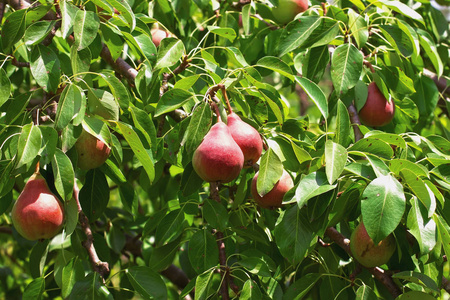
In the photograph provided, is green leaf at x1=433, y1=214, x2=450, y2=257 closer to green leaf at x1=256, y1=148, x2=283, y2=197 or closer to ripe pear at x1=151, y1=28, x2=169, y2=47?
green leaf at x1=256, y1=148, x2=283, y2=197

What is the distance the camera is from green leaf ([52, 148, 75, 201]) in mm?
1310

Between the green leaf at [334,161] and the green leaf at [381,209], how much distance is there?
0.07 metres

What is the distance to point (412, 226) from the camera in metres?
1.25

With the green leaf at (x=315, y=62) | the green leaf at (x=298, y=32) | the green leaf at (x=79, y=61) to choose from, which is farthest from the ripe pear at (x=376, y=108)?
the green leaf at (x=79, y=61)

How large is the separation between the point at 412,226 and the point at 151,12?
1246 millimetres

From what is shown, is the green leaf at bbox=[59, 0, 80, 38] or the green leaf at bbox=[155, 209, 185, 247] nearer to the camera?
the green leaf at bbox=[59, 0, 80, 38]

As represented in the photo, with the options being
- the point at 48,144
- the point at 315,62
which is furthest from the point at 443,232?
the point at 48,144

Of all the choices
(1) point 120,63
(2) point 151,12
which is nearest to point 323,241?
(1) point 120,63

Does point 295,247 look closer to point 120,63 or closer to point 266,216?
point 266,216

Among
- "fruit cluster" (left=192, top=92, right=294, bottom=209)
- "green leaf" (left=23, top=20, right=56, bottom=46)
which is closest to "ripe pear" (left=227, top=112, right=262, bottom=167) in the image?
"fruit cluster" (left=192, top=92, right=294, bottom=209)

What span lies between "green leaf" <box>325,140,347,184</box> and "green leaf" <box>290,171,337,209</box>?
0.03m

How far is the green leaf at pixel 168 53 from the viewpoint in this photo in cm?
154

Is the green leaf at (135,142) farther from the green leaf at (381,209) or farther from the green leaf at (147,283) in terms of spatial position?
the green leaf at (381,209)

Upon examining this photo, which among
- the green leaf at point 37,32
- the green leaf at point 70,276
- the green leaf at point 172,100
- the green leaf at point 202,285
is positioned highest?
the green leaf at point 37,32
